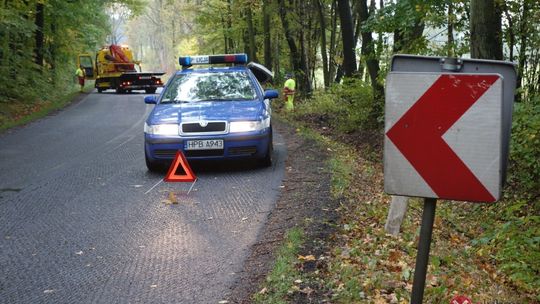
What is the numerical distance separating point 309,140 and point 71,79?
34236 millimetres

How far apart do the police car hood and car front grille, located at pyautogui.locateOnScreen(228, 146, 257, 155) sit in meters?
0.48

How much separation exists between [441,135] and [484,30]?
20.3ft

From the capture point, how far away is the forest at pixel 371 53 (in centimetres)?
701

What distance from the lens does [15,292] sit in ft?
15.2

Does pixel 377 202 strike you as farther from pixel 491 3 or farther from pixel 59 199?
pixel 59 199

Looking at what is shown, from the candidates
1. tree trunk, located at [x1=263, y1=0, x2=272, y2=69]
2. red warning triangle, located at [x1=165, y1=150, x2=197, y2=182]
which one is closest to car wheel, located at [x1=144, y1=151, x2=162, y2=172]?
red warning triangle, located at [x1=165, y1=150, x2=197, y2=182]

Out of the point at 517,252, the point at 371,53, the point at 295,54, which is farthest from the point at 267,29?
the point at 517,252

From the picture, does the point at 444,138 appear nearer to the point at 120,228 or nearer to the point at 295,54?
the point at 120,228

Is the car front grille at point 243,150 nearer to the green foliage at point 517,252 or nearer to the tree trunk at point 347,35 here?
the green foliage at point 517,252

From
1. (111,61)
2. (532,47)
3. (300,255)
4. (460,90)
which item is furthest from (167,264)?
(111,61)

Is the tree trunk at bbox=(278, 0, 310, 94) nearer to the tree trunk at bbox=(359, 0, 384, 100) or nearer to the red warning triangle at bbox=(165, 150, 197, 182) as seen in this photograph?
the tree trunk at bbox=(359, 0, 384, 100)

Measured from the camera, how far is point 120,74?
37.8m

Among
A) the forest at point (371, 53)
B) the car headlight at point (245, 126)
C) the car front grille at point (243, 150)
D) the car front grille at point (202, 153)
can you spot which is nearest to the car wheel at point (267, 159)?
the car front grille at point (243, 150)

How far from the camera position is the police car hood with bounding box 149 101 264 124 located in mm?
9328
